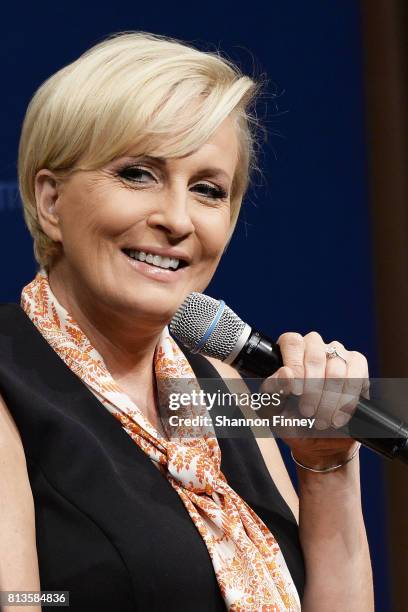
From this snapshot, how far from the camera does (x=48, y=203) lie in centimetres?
127

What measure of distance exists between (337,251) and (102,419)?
1.13 meters

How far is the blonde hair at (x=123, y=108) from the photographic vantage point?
1.18 metres

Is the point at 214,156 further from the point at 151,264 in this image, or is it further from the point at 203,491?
the point at 203,491

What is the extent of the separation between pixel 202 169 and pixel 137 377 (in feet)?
1.05

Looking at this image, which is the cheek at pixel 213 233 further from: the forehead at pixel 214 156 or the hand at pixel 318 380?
the hand at pixel 318 380

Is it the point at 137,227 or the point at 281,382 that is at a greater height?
the point at 137,227

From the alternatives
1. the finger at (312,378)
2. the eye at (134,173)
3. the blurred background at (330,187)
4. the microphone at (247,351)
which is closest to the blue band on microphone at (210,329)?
the microphone at (247,351)

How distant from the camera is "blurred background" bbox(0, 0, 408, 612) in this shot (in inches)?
A: 82.0

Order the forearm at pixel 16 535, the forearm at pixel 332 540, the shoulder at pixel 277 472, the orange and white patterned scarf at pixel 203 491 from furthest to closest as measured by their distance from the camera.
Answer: the shoulder at pixel 277 472 → the forearm at pixel 332 540 → the orange and white patterned scarf at pixel 203 491 → the forearm at pixel 16 535

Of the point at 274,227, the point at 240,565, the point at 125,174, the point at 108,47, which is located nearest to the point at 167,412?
the point at 240,565

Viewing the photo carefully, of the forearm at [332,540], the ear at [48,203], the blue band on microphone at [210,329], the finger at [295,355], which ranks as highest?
the ear at [48,203]

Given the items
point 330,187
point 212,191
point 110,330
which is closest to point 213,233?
point 212,191

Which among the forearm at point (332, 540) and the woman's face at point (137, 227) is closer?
the woman's face at point (137, 227)

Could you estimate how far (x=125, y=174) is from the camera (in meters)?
1.20
